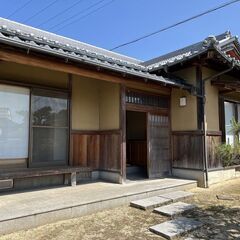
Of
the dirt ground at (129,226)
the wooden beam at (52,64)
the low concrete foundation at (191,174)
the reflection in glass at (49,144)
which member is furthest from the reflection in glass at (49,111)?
the low concrete foundation at (191,174)

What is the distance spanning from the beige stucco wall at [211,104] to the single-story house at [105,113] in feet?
0.11

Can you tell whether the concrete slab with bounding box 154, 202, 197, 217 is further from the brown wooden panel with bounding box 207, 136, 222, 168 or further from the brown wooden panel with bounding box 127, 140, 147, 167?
the brown wooden panel with bounding box 127, 140, 147, 167

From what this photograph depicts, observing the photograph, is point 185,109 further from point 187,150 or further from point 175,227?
point 175,227

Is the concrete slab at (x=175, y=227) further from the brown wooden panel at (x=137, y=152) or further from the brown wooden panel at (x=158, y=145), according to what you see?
the brown wooden panel at (x=137, y=152)

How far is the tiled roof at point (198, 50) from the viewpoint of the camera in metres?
7.60

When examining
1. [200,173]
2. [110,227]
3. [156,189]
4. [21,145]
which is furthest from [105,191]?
[200,173]

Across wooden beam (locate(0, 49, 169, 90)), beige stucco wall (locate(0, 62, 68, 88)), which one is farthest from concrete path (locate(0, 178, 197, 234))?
beige stucco wall (locate(0, 62, 68, 88))

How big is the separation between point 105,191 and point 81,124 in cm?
248

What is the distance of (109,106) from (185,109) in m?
2.44

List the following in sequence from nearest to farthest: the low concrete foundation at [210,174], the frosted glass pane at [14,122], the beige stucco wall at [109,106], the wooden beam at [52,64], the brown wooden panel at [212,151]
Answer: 1. the wooden beam at [52,64]
2. the frosted glass pane at [14,122]
3. the beige stucco wall at [109,106]
4. the low concrete foundation at [210,174]
5. the brown wooden panel at [212,151]

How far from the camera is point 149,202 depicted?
5934 millimetres

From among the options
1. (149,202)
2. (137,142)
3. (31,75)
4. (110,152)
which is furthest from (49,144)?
(137,142)

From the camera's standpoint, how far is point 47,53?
17.8 feet

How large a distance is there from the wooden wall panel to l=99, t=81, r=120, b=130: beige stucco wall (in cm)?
27
